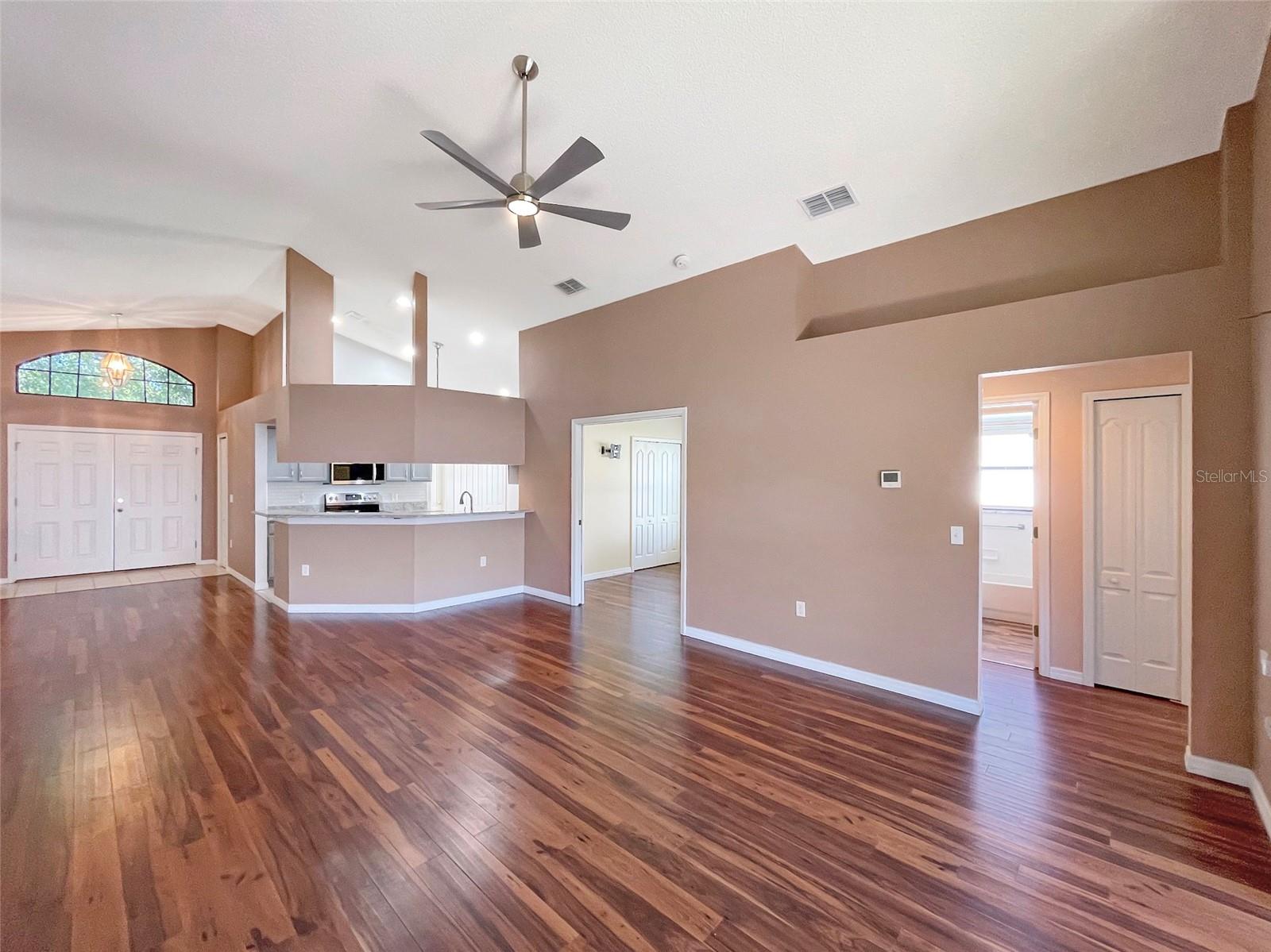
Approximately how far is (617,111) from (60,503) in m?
9.06

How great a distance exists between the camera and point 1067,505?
12.5ft

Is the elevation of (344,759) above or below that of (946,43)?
below

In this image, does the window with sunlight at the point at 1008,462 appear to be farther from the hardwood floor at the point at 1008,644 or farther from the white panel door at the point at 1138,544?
the white panel door at the point at 1138,544

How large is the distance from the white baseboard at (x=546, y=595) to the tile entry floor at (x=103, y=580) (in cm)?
503

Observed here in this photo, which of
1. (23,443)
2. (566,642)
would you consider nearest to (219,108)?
(566,642)

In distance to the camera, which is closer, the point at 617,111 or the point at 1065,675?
the point at 617,111

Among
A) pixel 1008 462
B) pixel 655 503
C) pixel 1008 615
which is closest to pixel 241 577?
pixel 655 503

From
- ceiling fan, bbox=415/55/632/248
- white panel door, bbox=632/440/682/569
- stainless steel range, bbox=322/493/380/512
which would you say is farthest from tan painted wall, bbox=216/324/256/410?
ceiling fan, bbox=415/55/632/248

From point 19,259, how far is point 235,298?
7.13 ft

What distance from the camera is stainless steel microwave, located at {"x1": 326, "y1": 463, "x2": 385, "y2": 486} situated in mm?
7566

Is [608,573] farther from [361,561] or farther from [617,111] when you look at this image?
[617,111]

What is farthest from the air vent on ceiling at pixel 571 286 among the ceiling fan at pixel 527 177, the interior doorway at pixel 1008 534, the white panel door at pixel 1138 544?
the white panel door at pixel 1138 544

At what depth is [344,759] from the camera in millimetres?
2646

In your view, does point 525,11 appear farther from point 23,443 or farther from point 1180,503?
point 23,443
